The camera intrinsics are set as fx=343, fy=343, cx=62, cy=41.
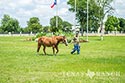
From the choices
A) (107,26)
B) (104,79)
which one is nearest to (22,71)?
(104,79)

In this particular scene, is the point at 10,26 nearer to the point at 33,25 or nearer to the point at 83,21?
the point at 33,25

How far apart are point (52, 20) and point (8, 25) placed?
19675mm

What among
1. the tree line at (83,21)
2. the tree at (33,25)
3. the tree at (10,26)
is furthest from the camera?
the tree at (10,26)

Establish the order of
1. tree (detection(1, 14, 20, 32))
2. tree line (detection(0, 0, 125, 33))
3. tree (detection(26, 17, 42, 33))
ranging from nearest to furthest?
tree line (detection(0, 0, 125, 33)), tree (detection(26, 17, 42, 33)), tree (detection(1, 14, 20, 32))

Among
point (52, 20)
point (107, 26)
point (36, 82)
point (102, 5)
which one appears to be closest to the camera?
point (36, 82)

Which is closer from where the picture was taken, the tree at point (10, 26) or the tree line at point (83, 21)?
the tree line at point (83, 21)

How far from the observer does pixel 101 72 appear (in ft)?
47.5

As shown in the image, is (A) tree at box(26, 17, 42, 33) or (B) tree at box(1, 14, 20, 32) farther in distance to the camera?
(B) tree at box(1, 14, 20, 32)

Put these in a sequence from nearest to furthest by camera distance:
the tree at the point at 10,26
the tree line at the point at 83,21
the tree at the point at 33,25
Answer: the tree line at the point at 83,21, the tree at the point at 33,25, the tree at the point at 10,26

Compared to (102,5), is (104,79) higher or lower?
lower

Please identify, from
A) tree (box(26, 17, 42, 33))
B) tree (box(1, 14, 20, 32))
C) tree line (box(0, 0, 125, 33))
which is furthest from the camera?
tree (box(1, 14, 20, 32))

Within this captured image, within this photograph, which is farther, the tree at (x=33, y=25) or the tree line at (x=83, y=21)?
the tree at (x=33, y=25)

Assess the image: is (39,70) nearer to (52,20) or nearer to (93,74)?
(93,74)

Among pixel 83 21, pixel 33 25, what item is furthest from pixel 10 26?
pixel 83 21
